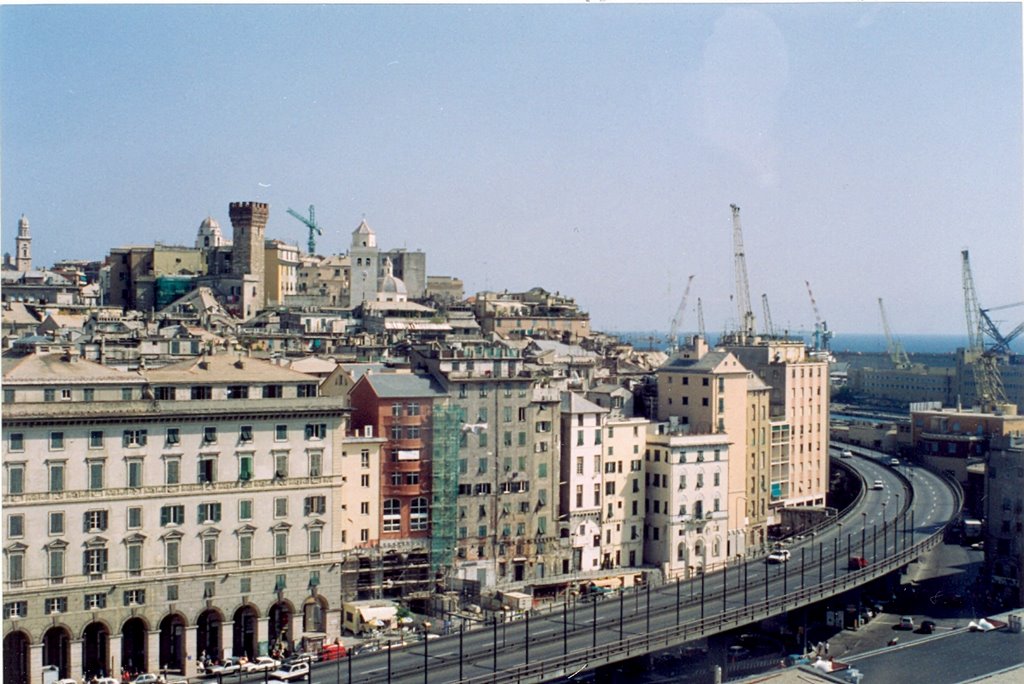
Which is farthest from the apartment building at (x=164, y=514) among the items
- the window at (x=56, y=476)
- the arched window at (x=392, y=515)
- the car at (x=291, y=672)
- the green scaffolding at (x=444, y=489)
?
the green scaffolding at (x=444, y=489)

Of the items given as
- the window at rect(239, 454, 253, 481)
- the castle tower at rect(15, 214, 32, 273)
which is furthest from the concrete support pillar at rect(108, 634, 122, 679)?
the castle tower at rect(15, 214, 32, 273)

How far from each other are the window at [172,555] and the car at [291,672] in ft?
9.88

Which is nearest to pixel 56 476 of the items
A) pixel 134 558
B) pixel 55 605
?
pixel 134 558

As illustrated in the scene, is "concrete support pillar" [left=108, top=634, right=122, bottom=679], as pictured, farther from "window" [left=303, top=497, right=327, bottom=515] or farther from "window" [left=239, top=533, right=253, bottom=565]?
"window" [left=303, top=497, right=327, bottom=515]

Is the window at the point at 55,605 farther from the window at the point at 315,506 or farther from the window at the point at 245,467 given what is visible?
the window at the point at 315,506

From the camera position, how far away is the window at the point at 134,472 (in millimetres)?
24531

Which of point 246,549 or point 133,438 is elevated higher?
point 133,438

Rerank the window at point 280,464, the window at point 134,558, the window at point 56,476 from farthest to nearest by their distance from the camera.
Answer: the window at point 280,464 < the window at point 134,558 < the window at point 56,476

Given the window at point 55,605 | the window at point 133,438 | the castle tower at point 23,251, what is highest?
the castle tower at point 23,251

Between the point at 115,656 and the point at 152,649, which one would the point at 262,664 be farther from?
the point at 115,656

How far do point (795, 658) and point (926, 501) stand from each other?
1425 cm

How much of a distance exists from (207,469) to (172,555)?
174 cm

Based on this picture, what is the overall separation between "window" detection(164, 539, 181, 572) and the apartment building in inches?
1.0

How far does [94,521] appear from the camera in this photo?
24.0 metres
